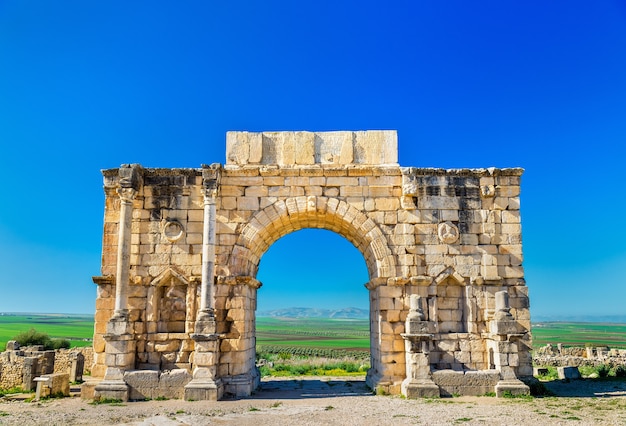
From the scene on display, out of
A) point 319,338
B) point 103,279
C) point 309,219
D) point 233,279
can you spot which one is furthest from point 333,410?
point 319,338

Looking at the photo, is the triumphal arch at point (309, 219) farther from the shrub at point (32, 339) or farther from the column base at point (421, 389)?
the shrub at point (32, 339)

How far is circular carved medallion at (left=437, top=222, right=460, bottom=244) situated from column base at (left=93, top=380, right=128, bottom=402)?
25.3 ft

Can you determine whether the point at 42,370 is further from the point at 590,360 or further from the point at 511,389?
the point at 590,360

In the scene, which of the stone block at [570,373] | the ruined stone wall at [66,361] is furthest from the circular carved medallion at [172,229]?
the stone block at [570,373]

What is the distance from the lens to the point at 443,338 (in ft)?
37.6

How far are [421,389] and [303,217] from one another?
15.5ft

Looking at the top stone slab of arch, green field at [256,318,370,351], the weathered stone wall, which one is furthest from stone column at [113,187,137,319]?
green field at [256,318,370,351]

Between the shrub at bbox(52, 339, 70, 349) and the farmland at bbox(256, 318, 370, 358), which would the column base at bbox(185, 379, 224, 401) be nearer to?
the farmland at bbox(256, 318, 370, 358)

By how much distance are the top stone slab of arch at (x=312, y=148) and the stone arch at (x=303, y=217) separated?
3.41 feet

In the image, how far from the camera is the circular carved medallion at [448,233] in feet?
38.9

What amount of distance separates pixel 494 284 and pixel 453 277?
37.9 inches

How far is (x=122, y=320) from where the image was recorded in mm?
10992

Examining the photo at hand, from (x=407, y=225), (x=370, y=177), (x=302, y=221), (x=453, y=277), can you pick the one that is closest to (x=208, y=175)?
(x=302, y=221)

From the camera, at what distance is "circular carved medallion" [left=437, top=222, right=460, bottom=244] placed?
38.9 ft
